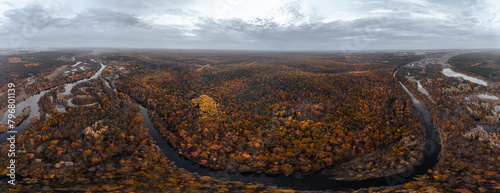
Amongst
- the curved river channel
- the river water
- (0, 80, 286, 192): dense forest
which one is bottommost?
the curved river channel

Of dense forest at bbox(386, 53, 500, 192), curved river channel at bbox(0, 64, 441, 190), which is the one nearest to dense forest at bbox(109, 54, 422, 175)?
curved river channel at bbox(0, 64, 441, 190)

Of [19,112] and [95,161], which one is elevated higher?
[19,112]

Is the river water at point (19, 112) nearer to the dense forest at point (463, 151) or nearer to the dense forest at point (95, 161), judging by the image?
the dense forest at point (95, 161)

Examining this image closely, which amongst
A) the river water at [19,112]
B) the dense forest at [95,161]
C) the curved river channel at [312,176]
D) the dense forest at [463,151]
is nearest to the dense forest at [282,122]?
the curved river channel at [312,176]

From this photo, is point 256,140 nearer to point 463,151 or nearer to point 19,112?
point 463,151

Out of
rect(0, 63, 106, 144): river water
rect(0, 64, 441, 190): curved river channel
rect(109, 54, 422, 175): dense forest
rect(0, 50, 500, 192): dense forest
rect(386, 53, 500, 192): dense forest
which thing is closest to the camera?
rect(386, 53, 500, 192): dense forest

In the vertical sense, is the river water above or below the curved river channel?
above

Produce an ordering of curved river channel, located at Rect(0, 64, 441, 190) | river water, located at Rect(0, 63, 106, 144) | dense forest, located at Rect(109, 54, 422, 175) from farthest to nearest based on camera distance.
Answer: river water, located at Rect(0, 63, 106, 144)
dense forest, located at Rect(109, 54, 422, 175)
curved river channel, located at Rect(0, 64, 441, 190)

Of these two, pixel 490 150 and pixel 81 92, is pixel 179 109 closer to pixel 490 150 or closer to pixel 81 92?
pixel 81 92

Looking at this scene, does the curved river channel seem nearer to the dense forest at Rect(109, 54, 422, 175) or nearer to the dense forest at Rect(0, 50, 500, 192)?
the dense forest at Rect(0, 50, 500, 192)

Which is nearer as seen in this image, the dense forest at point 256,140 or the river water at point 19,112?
the dense forest at point 256,140

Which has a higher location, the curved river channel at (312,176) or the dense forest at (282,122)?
the dense forest at (282,122)

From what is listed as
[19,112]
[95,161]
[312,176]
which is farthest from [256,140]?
[19,112]
